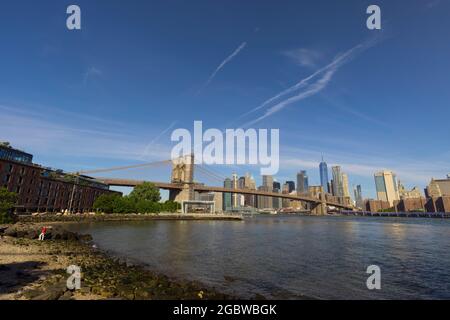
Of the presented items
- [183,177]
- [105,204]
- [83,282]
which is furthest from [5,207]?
[183,177]

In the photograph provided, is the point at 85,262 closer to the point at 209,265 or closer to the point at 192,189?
the point at 209,265

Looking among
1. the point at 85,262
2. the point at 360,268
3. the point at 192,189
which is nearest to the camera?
the point at 85,262

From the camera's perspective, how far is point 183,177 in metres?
146

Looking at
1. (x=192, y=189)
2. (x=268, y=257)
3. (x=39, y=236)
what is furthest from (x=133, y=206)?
(x=268, y=257)

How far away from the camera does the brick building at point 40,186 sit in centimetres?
6950

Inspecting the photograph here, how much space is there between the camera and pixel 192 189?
460ft

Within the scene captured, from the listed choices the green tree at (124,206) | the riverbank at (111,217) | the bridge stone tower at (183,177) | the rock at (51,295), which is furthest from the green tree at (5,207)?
the bridge stone tower at (183,177)

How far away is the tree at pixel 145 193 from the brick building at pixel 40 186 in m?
18.0

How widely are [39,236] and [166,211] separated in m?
92.3

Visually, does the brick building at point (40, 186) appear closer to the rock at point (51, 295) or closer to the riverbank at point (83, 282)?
the riverbank at point (83, 282)

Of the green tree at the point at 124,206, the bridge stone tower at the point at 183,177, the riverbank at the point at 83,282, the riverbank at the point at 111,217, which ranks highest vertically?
the bridge stone tower at the point at 183,177

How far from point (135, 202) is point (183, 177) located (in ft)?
130

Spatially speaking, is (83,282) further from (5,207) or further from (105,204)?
(105,204)
